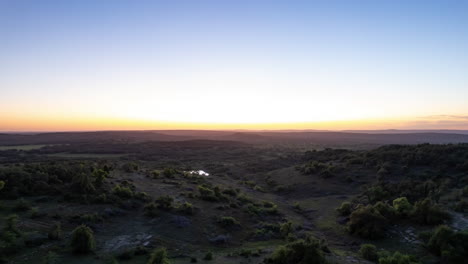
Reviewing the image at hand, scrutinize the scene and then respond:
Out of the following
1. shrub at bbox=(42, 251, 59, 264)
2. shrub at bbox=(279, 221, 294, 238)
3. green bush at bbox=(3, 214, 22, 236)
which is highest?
green bush at bbox=(3, 214, 22, 236)

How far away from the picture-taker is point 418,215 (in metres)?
17.0

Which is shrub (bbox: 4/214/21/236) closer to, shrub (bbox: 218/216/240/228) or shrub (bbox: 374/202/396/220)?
shrub (bbox: 218/216/240/228)

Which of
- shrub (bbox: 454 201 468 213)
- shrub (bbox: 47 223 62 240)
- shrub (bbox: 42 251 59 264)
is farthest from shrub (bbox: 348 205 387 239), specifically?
shrub (bbox: 47 223 62 240)

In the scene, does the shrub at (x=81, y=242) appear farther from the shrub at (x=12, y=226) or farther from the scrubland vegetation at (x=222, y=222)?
the shrub at (x=12, y=226)

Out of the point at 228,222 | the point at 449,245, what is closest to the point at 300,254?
the point at 449,245

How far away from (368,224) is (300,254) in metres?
7.50

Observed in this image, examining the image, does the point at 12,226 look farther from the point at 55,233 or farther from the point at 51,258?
the point at 51,258

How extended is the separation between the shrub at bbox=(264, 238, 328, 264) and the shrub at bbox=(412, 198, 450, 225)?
9.07 m

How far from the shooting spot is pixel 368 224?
55.0 feet

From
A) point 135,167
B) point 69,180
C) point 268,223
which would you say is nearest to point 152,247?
point 268,223

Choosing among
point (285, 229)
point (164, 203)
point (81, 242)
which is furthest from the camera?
point (164, 203)

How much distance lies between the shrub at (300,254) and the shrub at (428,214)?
9070mm

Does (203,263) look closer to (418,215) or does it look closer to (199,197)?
(199,197)

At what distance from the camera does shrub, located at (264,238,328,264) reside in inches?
448
